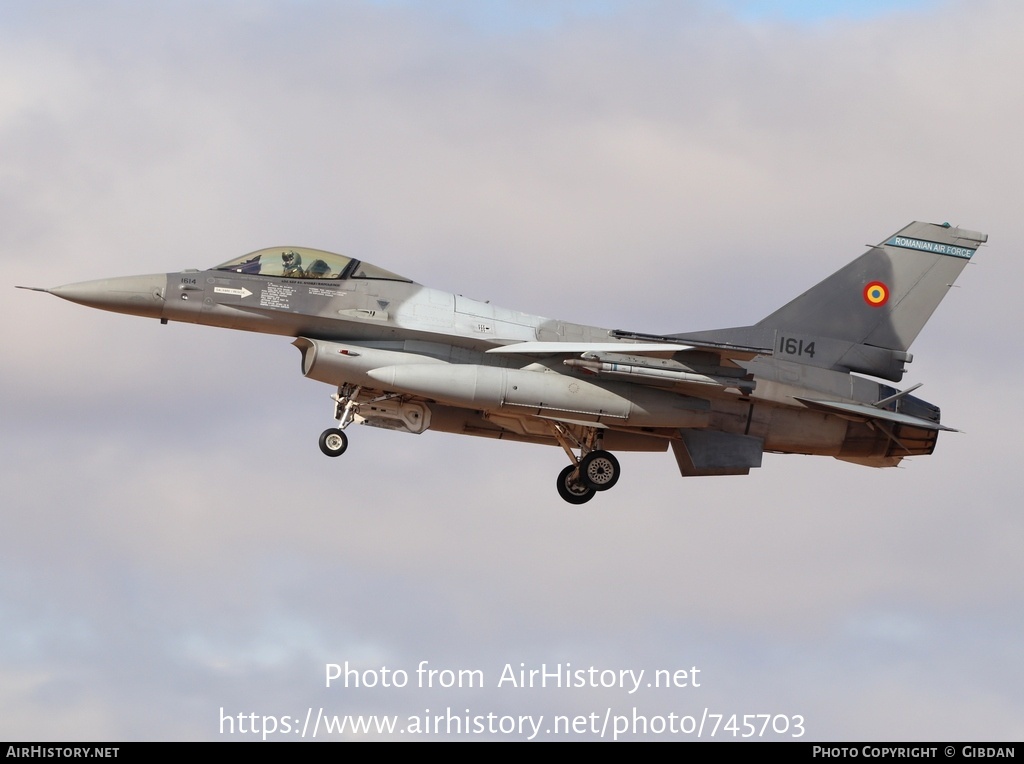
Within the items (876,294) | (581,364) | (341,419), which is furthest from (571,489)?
(876,294)

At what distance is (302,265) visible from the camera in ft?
81.0

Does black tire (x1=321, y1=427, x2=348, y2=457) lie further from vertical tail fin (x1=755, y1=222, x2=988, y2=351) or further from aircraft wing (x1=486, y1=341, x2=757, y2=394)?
vertical tail fin (x1=755, y1=222, x2=988, y2=351)

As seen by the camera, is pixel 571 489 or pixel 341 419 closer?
pixel 341 419

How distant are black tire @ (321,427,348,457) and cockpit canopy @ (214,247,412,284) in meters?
2.38

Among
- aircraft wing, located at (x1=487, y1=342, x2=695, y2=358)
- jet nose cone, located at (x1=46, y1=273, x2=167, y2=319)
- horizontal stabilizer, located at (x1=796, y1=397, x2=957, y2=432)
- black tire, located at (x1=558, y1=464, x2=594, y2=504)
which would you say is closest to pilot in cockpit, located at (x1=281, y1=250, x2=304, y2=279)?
jet nose cone, located at (x1=46, y1=273, x2=167, y2=319)

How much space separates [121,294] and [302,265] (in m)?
2.72

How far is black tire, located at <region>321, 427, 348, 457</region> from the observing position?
24.0m

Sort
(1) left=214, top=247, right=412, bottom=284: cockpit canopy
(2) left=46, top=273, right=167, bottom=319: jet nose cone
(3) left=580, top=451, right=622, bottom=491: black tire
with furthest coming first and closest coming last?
(3) left=580, top=451, right=622, bottom=491: black tire
(1) left=214, top=247, right=412, bottom=284: cockpit canopy
(2) left=46, top=273, right=167, bottom=319: jet nose cone

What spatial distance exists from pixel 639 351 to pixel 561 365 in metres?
1.22

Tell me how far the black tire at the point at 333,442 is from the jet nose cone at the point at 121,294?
3076 mm

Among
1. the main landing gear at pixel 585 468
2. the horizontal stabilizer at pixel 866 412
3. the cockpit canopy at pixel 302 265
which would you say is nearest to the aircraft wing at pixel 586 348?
the main landing gear at pixel 585 468

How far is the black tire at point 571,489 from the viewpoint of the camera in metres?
26.1

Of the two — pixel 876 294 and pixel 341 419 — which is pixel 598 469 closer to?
pixel 341 419
